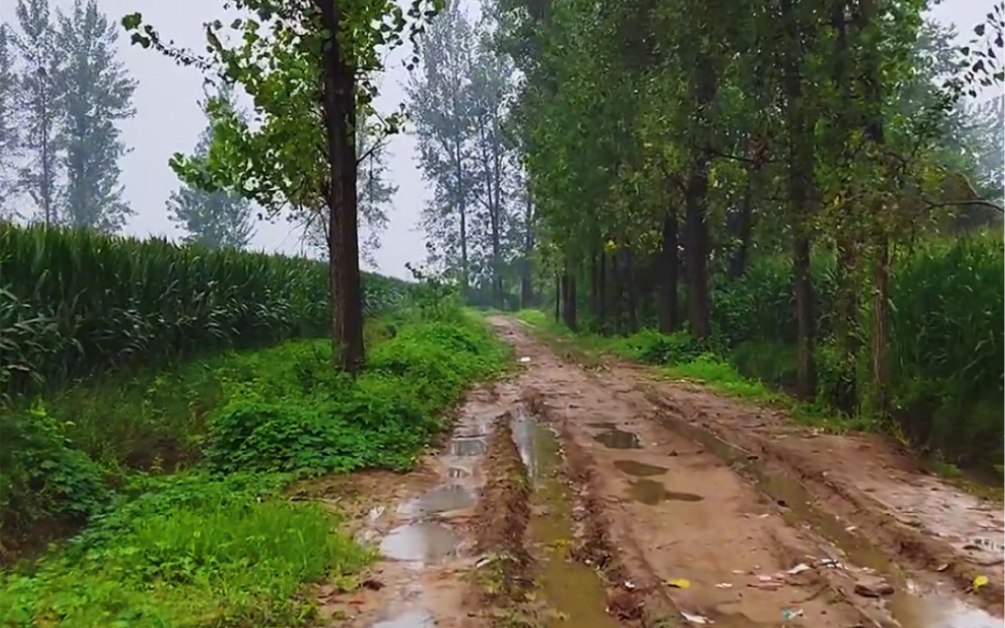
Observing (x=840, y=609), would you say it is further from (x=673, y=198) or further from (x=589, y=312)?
(x=589, y=312)

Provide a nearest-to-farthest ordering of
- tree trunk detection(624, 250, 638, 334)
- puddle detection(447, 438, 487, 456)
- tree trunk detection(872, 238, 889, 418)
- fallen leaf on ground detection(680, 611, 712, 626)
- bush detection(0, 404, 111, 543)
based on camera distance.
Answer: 1. fallen leaf on ground detection(680, 611, 712, 626)
2. bush detection(0, 404, 111, 543)
3. puddle detection(447, 438, 487, 456)
4. tree trunk detection(872, 238, 889, 418)
5. tree trunk detection(624, 250, 638, 334)

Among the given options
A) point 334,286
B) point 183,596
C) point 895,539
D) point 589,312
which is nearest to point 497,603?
point 183,596

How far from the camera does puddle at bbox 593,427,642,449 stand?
9406 millimetres

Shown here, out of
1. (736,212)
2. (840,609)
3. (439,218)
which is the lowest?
(840,609)

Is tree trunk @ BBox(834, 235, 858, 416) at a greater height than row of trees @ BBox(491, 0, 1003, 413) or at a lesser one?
lesser

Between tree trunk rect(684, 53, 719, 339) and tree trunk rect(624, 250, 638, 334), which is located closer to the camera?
tree trunk rect(684, 53, 719, 339)

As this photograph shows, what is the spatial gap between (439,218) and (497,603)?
179 feet

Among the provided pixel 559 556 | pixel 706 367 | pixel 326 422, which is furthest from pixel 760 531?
pixel 706 367

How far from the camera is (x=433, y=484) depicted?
7.77 m

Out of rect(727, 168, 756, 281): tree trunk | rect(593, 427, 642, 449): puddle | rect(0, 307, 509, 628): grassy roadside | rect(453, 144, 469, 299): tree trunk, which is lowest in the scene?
rect(593, 427, 642, 449): puddle

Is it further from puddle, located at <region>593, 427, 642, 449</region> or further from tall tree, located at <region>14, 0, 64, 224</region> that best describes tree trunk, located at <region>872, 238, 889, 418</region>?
tall tree, located at <region>14, 0, 64, 224</region>

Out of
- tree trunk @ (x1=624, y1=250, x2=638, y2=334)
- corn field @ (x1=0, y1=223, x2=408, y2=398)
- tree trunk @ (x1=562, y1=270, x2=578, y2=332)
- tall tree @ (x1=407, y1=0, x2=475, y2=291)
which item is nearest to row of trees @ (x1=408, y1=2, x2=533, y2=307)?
tall tree @ (x1=407, y1=0, x2=475, y2=291)

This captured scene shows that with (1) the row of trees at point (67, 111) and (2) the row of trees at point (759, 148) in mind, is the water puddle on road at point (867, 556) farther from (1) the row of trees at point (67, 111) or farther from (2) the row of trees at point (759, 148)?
(1) the row of trees at point (67, 111)

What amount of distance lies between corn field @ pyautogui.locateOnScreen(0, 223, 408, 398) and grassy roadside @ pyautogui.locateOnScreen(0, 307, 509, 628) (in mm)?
603
